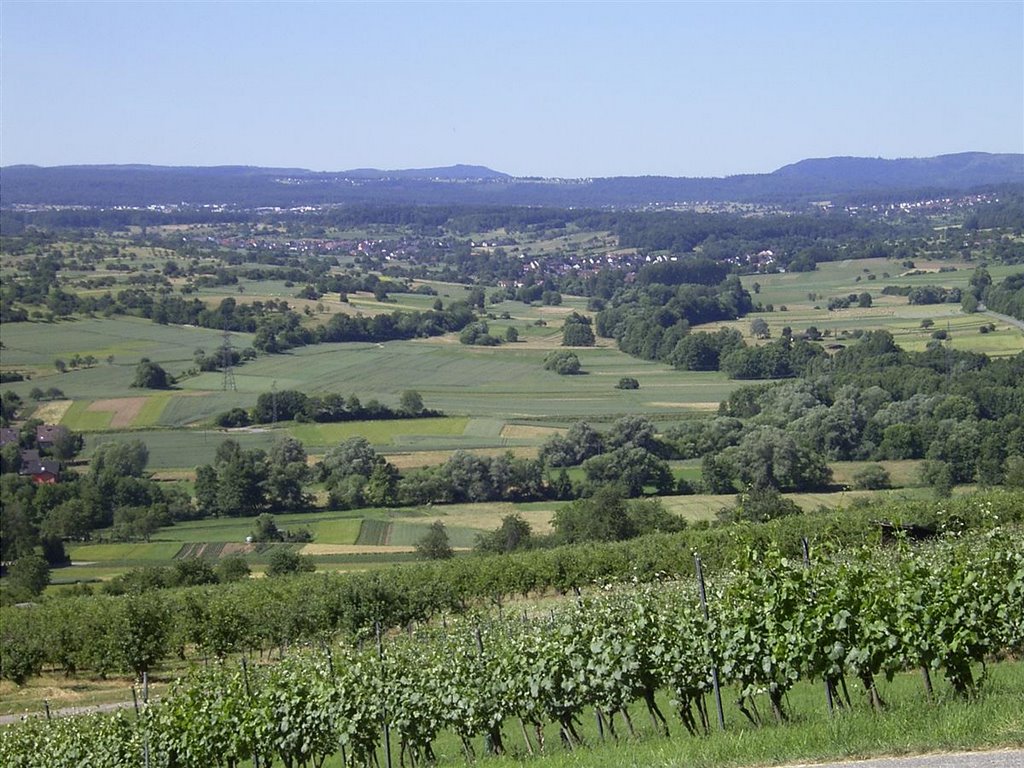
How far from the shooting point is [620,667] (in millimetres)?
12734

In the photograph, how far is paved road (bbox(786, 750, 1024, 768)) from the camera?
8695mm

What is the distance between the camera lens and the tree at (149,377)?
84812 mm

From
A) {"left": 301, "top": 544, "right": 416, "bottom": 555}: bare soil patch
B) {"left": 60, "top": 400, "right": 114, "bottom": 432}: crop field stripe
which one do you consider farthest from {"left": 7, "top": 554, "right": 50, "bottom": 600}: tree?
{"left": 60, "top": 400, "right": 114, "bottom": 432}: crop field stripe

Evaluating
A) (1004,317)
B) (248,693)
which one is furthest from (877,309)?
(248,693)

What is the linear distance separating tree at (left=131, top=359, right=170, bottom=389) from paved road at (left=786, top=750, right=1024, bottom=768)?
80.4m

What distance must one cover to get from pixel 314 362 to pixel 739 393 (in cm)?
3479

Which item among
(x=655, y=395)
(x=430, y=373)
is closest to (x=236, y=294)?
(x=430, y=373)

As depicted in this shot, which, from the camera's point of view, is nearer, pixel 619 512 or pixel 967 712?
pixel 967 712

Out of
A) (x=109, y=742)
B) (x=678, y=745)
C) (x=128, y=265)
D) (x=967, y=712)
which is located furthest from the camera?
(x=128, y=265)

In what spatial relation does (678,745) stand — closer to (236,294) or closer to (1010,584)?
(1010,584)

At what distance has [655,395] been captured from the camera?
8169 centimetres

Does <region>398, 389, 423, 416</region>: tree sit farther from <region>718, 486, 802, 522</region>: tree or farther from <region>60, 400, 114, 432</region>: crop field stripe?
<region>718, 486, 802, 522</region>: tree

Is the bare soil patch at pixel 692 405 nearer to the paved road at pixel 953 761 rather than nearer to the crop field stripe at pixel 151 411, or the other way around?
the crop field stripe at pixel 151 411

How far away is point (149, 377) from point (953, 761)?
81.2m
